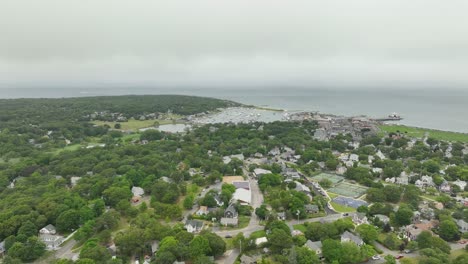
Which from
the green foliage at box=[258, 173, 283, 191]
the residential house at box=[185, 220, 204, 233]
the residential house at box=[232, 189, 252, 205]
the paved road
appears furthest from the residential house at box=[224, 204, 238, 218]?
the paved road

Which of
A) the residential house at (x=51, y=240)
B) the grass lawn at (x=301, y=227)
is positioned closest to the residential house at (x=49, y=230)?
the residential house at (x=51, y=240)

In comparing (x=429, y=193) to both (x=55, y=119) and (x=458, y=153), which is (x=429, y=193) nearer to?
(x=458, y=153)

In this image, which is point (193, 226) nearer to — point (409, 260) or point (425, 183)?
point (409, 260)

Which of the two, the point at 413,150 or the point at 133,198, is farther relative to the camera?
the point at 413,150

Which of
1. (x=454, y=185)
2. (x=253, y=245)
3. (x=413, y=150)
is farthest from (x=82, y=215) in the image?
(x=413, y=150)

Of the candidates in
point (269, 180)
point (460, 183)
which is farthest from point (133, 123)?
point (460, 183)

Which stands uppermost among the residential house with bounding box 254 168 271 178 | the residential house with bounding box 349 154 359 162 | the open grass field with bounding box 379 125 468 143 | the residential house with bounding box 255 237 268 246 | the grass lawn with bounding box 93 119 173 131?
the grass lawn with bounding box 93 119 173 131

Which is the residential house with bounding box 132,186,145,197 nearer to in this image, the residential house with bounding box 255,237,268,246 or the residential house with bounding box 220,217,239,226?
the residential house with bounding box 220,217,239,226
